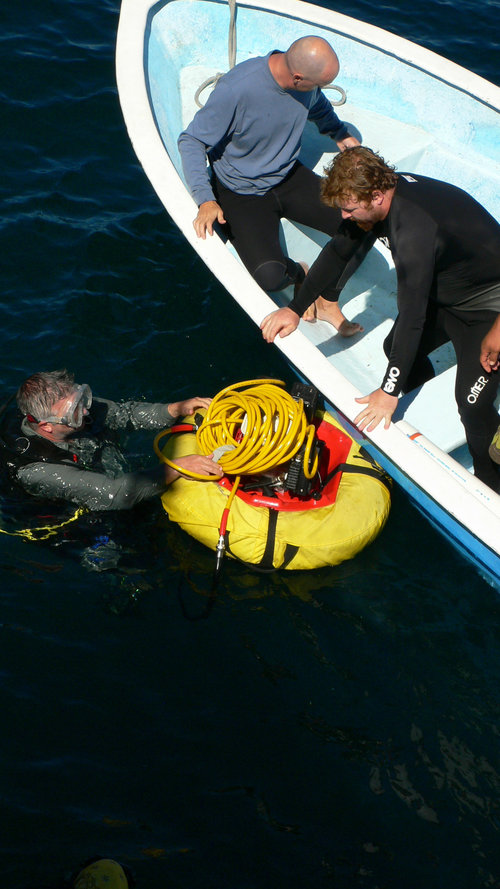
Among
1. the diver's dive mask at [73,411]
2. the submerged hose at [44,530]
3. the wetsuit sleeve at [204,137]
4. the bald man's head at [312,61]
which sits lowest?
the submerged hose at [44,530]

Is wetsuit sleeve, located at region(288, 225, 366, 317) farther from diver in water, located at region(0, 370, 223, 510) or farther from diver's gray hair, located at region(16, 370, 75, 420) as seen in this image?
diver's gray hair, located at region(16, 370, 75, 420)

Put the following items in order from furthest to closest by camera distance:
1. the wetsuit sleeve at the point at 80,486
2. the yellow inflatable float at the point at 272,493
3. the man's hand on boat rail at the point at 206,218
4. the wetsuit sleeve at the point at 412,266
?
the man's hand on boat rail at the point at 206,218, the yellow inflatable float at the point at 272,493, the wetsuit sleeve at the point at 80,486, the wetsuit sleeve at the point at 412,266

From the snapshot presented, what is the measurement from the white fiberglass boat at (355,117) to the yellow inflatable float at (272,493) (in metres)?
0.35

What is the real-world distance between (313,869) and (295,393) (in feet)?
7.86

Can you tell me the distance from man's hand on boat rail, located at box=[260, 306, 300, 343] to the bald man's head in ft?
4.64

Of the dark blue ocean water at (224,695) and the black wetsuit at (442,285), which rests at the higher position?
the black wetsuit at (442,285)

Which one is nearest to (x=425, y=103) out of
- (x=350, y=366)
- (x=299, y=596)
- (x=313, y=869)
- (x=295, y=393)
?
(x=350, y=366)

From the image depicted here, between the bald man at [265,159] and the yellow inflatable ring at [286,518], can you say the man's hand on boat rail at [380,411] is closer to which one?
the yellow inflatable ring at [286,518]

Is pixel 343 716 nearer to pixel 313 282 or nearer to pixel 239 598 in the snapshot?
pixel 239 598

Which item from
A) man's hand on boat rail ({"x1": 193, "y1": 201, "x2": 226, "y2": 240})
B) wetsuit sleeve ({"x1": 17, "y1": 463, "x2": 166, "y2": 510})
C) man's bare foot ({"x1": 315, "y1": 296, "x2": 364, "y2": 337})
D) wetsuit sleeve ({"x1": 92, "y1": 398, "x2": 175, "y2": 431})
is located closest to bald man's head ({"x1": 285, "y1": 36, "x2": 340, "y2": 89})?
man's hand on boat rail ({"x1": 193, "y1": 201, "x2": 226, "y2": 240})

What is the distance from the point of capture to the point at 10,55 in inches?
297

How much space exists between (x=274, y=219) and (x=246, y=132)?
0.56 meters

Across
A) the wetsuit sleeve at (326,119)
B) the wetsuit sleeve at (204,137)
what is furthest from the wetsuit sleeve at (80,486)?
the wetsuit sleeve at (326,119)

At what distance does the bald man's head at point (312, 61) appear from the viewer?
14.6ft
